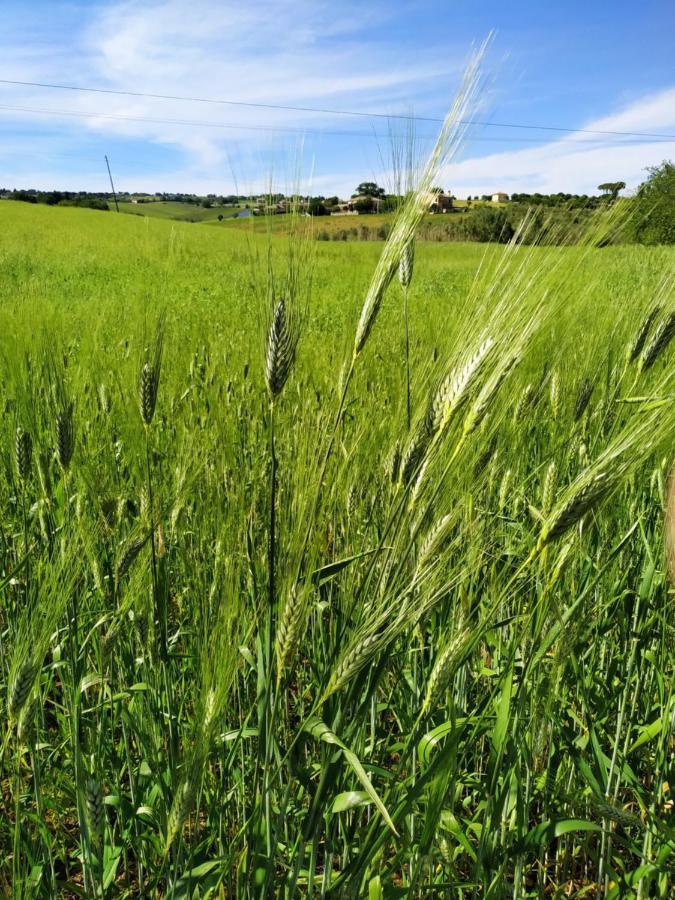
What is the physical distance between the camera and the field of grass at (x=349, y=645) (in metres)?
0.76

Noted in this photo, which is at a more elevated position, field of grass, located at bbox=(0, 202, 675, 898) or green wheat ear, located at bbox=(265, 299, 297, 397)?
green wheat ear, located at bbox=(265, 299, 297, 397)

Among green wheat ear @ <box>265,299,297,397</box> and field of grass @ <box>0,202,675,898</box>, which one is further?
green wheat ear @ <box>265,299,297,397</box>

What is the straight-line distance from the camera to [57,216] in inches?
1320

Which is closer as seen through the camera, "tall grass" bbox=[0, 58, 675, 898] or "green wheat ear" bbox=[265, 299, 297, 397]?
"tall grass" bbox=[0, 58, 675, 898]

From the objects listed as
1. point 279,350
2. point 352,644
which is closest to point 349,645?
point 352,644

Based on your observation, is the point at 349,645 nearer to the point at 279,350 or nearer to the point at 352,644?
the point at 352,644

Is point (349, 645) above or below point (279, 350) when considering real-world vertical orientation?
below

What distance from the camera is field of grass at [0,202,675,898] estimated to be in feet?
2.50

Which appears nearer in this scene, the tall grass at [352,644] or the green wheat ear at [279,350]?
the tall grass at [352,644]

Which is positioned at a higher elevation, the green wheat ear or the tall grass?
the green wheat ear

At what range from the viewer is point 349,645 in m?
0.69

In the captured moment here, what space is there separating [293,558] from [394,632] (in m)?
0.15

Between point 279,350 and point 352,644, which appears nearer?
point 352,644

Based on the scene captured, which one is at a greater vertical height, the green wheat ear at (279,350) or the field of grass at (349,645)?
the green wheat ear at (279,350)
